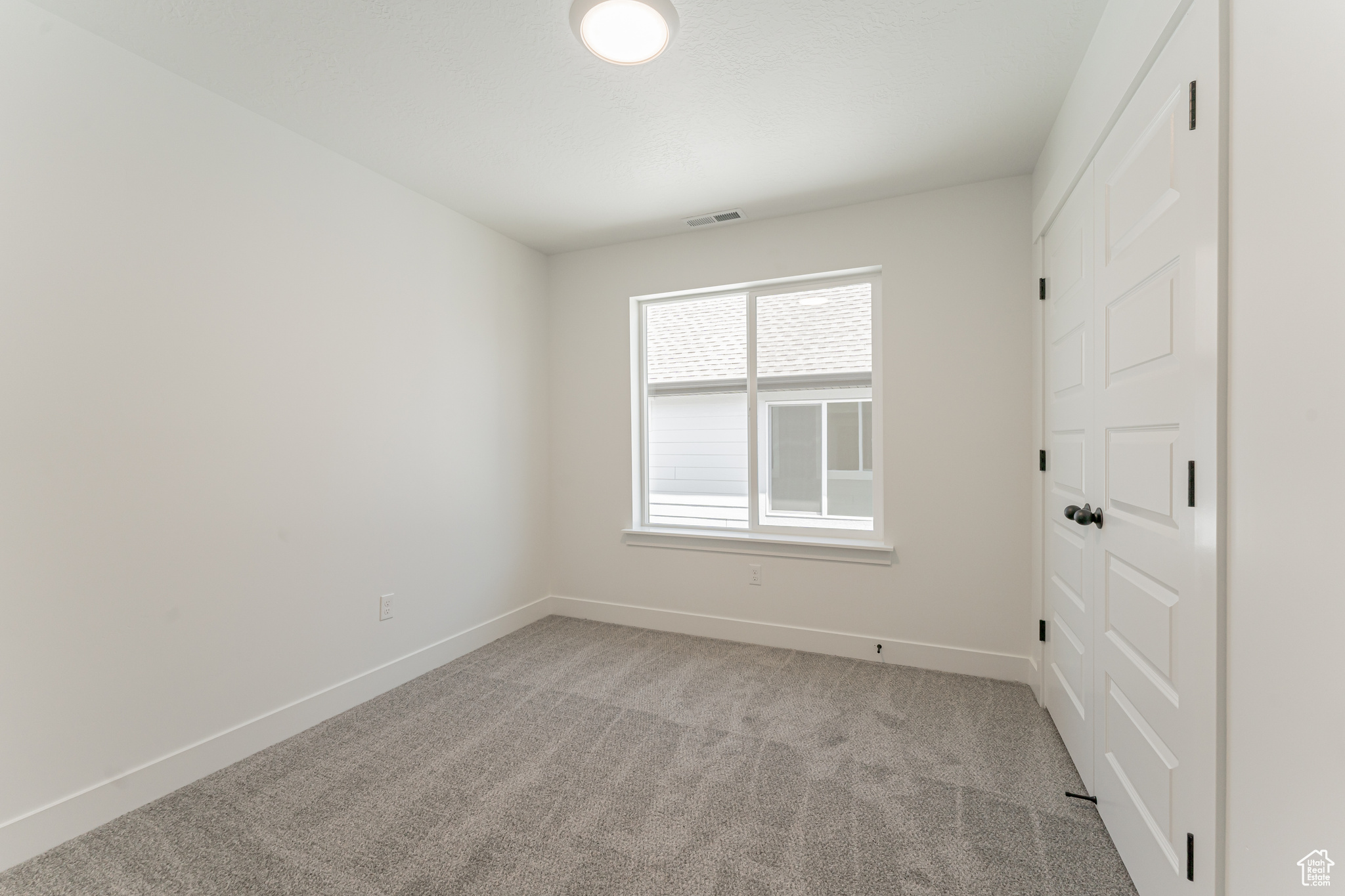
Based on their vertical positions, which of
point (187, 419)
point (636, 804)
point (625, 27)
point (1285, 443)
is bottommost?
point (636, 804)

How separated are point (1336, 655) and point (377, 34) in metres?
2.79

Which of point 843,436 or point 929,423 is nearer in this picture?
point 929,423

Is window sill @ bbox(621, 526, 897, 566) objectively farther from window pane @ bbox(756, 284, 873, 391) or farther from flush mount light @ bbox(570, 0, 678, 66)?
flush mount light @ bbox(570, 0, 678, 66)

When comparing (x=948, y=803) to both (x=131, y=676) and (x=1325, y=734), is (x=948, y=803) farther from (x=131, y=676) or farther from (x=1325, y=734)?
(x=131, y=676)

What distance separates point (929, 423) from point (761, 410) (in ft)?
3.33

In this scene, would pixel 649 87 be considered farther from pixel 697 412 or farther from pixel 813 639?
pixel 813 639

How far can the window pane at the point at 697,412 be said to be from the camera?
146 inches

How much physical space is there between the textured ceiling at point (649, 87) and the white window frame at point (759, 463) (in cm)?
61

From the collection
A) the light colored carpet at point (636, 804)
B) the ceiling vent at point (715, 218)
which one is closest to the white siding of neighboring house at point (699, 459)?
the ceiling vent at point (715, 218)

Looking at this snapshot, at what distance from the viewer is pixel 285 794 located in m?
1.97

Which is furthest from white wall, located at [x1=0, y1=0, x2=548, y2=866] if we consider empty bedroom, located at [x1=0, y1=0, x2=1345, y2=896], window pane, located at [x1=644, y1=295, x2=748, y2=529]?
window pane, located at [x1=644, y1=295, x2=748, y2=529]

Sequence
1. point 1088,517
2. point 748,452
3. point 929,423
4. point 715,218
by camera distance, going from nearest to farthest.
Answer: point 1088,517
point 929,423
point 715,218
point 748,452

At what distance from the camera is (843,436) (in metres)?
3.38

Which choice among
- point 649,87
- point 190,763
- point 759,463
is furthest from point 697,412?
point 190,763
